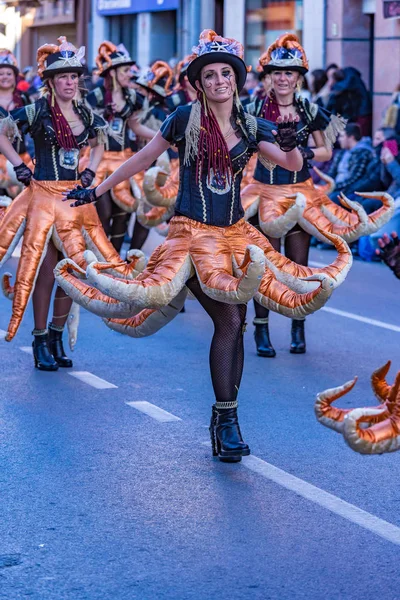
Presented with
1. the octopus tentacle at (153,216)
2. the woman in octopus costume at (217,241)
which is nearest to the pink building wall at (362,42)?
the octopus tentacle at (153,216)

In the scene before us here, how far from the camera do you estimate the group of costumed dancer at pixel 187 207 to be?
6.72 metres

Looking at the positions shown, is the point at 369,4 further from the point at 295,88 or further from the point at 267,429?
the point at 267,429

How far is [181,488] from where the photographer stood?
20.8 ft

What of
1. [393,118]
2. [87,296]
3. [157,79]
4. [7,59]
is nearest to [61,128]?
[87,296]

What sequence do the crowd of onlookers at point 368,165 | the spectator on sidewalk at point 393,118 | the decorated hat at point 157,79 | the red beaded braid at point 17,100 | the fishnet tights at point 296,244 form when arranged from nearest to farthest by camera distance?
the fishnet tights at point 296,244 → the red beaded braid at point 17,100 → the decorated hat at point 157,79 → the crowd of onlookers at point 368,165 → the spectator on sidewalk at point 393,118

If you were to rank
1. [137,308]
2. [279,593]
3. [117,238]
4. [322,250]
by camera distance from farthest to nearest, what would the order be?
[322,250] < [117,238] < [137,308] < [279,593]

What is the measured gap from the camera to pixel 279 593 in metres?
5.03

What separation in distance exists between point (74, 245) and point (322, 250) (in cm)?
832

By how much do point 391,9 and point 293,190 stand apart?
13307 mm

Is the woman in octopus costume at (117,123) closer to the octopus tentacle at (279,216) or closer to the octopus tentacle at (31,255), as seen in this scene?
the octopus tentacle at (279,216)

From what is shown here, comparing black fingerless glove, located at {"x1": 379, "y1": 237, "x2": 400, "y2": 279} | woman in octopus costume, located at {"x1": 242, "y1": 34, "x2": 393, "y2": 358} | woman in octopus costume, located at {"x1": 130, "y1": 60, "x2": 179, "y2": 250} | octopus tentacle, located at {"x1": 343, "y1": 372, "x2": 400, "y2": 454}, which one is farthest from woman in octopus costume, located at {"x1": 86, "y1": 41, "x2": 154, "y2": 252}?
octopus tentacle, located at {"x1": 343, "y1": 372, "x2": 400, "y2": 454}

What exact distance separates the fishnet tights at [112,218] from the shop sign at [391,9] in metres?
11.3

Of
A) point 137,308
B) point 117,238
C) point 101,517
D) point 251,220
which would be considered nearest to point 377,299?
point 117,238

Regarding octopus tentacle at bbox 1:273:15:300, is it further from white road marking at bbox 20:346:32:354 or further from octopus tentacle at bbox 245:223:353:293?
octopus tentacle at bbox 245:223:353:293
